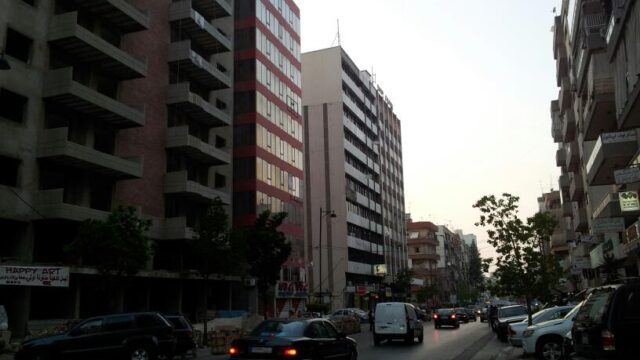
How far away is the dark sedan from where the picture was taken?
39.1 ft

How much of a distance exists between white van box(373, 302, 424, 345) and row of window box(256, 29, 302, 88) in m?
33.8

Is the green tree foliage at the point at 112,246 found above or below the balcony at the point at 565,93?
below

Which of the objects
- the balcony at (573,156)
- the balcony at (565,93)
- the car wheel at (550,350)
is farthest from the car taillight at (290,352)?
the balcony at (565,93)

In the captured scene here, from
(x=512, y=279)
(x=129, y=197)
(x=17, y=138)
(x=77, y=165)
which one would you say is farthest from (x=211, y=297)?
(x=512, y=279)

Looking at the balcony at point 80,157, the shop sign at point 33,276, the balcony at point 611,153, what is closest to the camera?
the balcony at point 611,153

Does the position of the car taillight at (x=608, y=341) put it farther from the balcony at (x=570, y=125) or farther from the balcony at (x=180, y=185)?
the balcony at (x=570, y=125)

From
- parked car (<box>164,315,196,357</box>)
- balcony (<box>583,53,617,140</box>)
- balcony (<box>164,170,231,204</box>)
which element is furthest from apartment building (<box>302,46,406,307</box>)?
parked car (<box>164,315,196,357</box>)

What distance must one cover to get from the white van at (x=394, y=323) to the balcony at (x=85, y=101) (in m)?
19.2

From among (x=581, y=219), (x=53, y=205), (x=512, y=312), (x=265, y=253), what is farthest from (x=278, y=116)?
(x=512, y=312)

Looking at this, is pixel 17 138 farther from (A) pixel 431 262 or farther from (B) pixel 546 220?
(A) pixel 431 262

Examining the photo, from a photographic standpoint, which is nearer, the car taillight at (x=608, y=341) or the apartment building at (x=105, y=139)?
the car taillight at (x=608, y=341)

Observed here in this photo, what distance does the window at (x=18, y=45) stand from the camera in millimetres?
29422

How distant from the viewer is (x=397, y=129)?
117625mm

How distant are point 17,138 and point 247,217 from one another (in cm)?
2410
